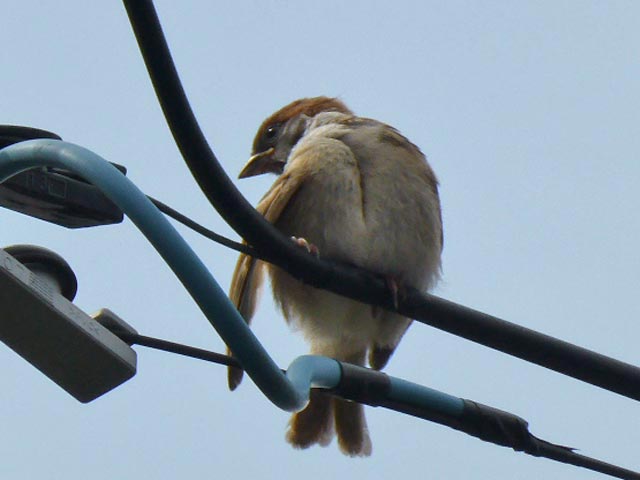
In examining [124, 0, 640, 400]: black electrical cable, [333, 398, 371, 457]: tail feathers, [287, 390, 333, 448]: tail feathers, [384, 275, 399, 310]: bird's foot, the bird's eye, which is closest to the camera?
[124, 0, 640, 400]: black electrical cable

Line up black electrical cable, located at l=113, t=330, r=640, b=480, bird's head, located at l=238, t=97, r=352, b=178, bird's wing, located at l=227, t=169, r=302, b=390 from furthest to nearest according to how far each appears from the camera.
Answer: bird's head, located at l=238, t=97, r=352, b=178 < bird's wing, located at l=227, t=169, r=302, b=390 < black electrical cable, located at l=113, t=330, r=640, b=480

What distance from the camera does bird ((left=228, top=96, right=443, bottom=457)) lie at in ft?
17.0

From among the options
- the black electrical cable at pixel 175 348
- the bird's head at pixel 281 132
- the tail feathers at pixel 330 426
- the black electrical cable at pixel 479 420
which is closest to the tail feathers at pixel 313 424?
the tail feathers at pixel 330 426

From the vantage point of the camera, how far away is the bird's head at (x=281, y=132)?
6773mm

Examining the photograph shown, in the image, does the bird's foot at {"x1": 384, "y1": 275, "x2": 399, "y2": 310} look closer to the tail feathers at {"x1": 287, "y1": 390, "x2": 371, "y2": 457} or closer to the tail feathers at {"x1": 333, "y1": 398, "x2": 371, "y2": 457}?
the tail feathers at {"x1": 287, "y1": 390, "x2": 371, "y2": 457}

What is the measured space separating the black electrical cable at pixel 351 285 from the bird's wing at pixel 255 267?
1.31m

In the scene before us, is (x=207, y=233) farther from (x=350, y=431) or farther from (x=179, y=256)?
(x=350, y=431)

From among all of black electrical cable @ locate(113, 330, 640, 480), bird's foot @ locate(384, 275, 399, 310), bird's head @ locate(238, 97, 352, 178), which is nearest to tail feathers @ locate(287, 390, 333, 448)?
bird's foot @ locate(384, 275, 399, 310)

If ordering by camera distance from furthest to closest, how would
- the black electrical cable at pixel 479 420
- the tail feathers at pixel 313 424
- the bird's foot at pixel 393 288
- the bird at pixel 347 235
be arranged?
the tail feathers at pixel 313 424 < the bird at pixel 347 235 < the bird's foot at pixel 393 288 < the black electrical cable at pixel 479 420

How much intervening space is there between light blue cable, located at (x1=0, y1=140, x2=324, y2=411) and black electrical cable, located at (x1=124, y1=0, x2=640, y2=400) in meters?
0.25

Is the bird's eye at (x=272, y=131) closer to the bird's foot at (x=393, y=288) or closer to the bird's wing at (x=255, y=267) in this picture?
the bird's wing at (x=255, y=267)

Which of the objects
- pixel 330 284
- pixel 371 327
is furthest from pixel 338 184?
pixel 330 284

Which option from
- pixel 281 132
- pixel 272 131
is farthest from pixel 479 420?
pixel 272 131

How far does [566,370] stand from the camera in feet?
11.5
